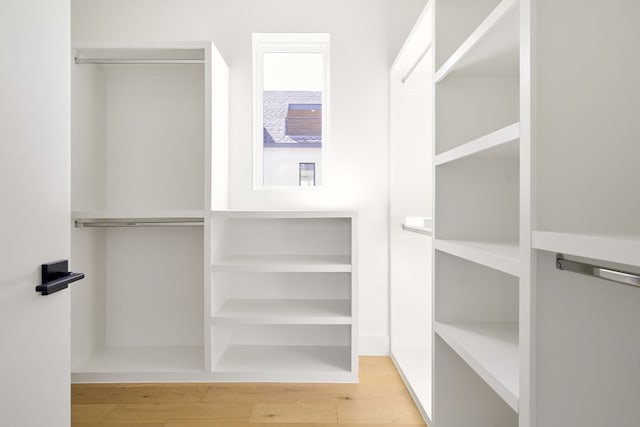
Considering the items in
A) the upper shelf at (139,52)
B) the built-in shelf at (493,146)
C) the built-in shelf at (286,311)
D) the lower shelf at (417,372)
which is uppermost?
the upper shelf at (139,52)

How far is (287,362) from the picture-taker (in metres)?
2.42

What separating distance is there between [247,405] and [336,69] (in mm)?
2038

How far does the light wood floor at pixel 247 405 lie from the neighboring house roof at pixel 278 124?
1518 millimetres

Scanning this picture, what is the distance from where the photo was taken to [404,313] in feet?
8.77

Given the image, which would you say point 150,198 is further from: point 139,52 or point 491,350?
point 491,350

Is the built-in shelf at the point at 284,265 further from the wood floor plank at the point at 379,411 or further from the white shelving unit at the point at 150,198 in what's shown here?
the wood floor plank at the point at 379,411

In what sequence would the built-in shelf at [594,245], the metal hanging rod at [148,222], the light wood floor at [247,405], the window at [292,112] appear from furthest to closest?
the window at [292,112] → the metal hanging rod at [148,222] → the light wood floor at [247,405] → the built-in shelf at [594,245]

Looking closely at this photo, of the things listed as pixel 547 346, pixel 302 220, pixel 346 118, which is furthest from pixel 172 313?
pixel 547 346

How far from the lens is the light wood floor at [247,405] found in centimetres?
189

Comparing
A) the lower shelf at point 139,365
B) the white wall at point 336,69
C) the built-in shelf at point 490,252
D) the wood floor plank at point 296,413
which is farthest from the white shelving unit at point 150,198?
the built-in shelf at point 490,252

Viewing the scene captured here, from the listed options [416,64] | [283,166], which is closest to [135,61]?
[283,166]

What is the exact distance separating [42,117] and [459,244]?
133 cm

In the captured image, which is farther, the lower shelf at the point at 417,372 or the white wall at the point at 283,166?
the white wall at the point at 283,166

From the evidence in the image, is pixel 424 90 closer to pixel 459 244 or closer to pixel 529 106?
pixel 459 244
